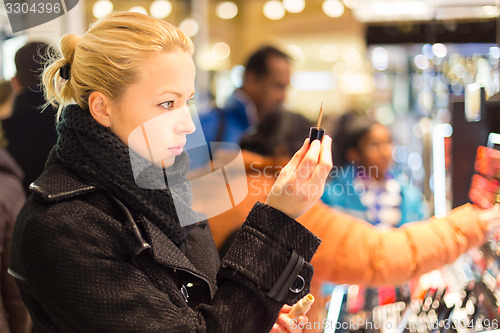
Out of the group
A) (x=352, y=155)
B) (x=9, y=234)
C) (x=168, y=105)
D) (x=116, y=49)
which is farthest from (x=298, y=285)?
(x=9, y=234)

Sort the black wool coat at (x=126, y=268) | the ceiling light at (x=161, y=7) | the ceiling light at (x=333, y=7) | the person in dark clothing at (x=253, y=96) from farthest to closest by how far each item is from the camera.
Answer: the ceiling light at (x=333, y=7) → the ceiling light at (x=161, y=7) → the person in dark clothing at (x=253, y=96) → the black wool coat at (x=126, y=268)

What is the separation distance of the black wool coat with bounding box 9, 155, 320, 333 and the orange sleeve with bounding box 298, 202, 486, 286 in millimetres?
311

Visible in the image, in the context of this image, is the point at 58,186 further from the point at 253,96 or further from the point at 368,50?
the point at 368,50

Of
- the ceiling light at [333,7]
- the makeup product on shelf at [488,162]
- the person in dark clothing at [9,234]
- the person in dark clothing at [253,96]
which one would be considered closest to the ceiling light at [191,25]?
the ceiling light at [333,7]

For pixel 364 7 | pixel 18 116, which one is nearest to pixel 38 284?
pixel 18 116

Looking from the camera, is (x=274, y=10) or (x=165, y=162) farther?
(x=274, y=10)

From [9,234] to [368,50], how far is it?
1906 mm

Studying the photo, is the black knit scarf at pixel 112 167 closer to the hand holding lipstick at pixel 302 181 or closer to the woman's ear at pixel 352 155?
the hand holding lipstick at pixel 302 181

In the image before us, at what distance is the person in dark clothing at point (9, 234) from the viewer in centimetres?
152

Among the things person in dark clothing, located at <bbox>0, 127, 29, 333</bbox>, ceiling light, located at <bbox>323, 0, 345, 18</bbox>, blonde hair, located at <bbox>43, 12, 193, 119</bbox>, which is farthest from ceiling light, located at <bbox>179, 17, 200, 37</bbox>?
blonde hair, located at <bbox>43, 12, 193, 119</bbox>

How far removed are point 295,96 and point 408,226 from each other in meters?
7.05

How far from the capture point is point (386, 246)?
128 cm

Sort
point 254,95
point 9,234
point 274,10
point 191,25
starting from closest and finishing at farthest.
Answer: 1. point 9,234
2. point 254,95
3. point 191,25
4. point 274,10

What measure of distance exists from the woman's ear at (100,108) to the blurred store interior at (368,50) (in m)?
0.28
